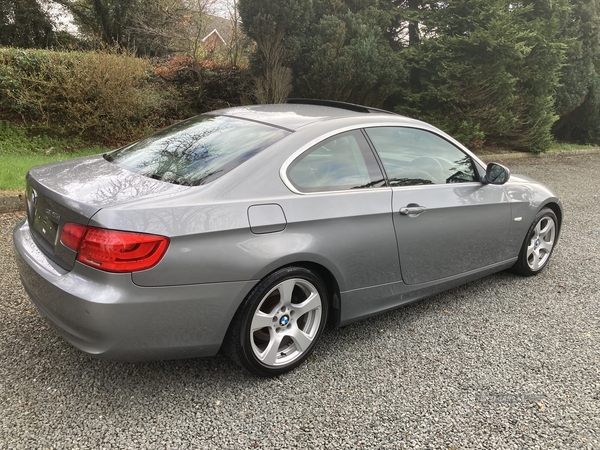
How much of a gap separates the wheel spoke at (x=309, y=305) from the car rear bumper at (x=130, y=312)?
0.41m

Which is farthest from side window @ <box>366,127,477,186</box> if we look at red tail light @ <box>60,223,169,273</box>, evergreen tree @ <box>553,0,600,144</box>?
evergreen tree @ <box>553,0,600,144</box>

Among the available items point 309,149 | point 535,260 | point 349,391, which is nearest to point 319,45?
point 535,260

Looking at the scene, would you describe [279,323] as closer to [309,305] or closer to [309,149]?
[309,305]

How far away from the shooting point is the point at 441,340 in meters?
3.19

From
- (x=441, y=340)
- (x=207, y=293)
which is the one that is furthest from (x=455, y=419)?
(x=207, y=293)

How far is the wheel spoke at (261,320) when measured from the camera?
2.51 metres

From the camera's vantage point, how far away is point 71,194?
236cm

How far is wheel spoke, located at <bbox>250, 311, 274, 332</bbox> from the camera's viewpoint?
251 centimetres

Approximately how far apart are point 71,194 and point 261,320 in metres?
1.16

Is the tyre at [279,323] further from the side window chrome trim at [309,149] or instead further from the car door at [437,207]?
the car door at [437,207]

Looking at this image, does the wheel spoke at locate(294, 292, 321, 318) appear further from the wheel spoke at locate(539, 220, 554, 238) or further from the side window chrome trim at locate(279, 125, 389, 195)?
the wheel spoke at locate(539, 220, 554, 238)

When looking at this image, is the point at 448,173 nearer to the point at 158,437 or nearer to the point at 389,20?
the point at 158,437

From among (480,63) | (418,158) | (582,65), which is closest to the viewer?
(418,158)

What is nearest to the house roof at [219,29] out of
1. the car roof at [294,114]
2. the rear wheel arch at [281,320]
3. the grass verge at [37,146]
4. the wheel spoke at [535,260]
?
the grass verge at [37,146]
